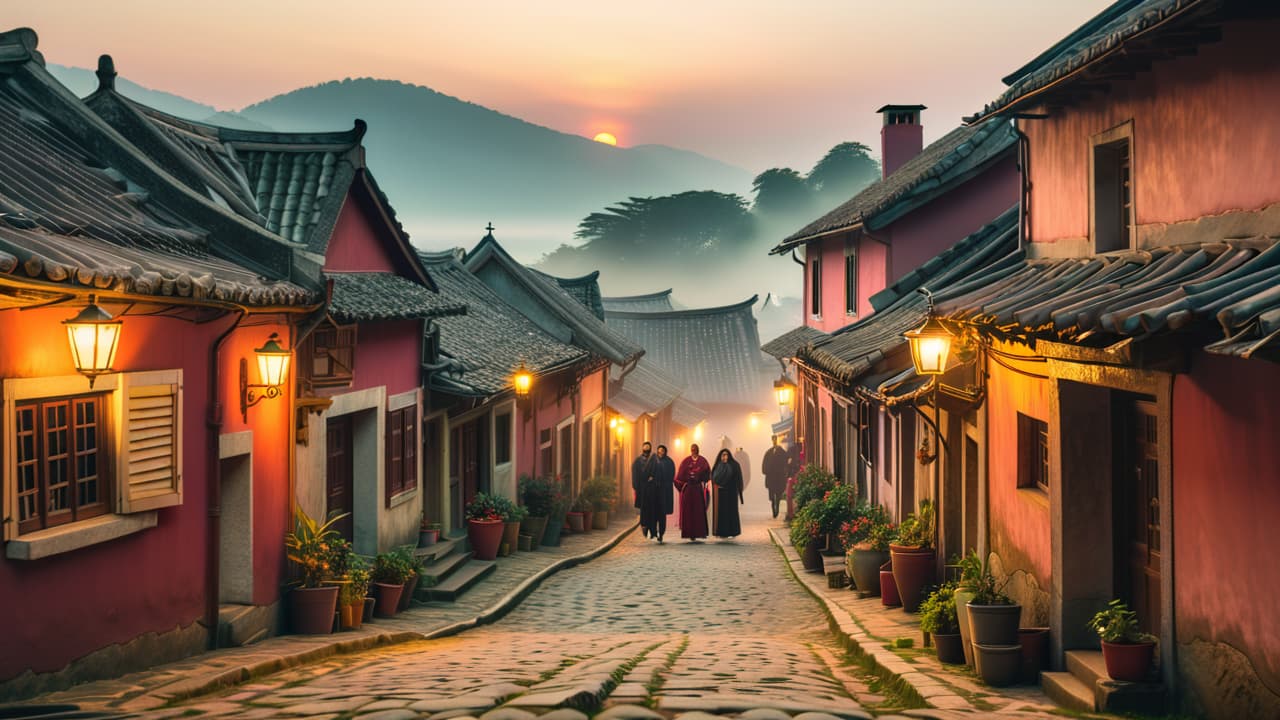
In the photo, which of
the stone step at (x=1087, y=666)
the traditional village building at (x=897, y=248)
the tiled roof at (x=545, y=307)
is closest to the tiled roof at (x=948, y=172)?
the traditional village building at (x=897, y=248)

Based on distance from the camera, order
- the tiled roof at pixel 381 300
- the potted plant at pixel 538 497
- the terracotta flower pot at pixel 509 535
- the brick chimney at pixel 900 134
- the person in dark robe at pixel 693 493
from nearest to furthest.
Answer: the tiled roof at pixel 381 300 < the terracotta flower pot at pixel 509 535 < the potted plant at pixel 538 497 < the person in dark robe at pixel 693 493 < the brick chimney at pixel 900 134

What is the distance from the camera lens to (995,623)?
883cm

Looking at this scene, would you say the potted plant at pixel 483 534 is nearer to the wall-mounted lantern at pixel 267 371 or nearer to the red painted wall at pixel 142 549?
the red painted wall at pixel 142 549

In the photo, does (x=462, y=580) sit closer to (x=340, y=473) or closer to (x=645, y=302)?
(x=340, y=473)

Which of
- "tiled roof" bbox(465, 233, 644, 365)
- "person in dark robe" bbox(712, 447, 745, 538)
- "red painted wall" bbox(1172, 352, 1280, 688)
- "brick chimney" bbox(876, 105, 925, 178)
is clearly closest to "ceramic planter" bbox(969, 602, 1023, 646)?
"red painted wall" bbox(1172, 352, 1280, 688)

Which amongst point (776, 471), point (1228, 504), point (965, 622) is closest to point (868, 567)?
point (965, 622)

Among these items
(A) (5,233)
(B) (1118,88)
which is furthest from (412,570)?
(B) (1118,88)

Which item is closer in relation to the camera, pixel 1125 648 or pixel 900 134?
pixel 1125 648

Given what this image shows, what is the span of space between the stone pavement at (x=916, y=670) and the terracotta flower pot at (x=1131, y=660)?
513mm

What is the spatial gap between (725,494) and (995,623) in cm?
1526

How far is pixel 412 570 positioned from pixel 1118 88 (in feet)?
29.3

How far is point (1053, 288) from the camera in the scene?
8.34 metres

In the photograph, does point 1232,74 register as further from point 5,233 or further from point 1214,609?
point 5,233

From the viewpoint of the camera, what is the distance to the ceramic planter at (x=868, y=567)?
1409cm
